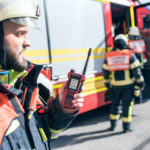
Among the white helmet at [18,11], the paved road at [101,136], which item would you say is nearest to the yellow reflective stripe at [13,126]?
the white helmet at [18,11]

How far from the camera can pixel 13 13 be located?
124 cm

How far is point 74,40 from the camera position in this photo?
409 cm

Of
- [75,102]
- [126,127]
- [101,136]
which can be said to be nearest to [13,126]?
[75,102]

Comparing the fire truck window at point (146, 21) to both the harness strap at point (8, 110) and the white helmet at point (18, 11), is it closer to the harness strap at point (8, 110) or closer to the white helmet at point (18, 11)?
the white helmet at point (18, 11)

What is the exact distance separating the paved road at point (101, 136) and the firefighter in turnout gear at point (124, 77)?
233mm

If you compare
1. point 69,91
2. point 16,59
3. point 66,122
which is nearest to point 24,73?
point 16,59

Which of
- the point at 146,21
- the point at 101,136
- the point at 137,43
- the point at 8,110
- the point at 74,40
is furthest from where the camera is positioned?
the point at 146,21

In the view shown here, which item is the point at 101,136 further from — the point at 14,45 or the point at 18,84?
the point at 14,45

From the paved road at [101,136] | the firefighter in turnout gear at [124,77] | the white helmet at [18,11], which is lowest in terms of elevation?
the paved road at [101,136]

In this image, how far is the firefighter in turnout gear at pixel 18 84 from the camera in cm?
108

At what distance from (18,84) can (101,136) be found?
2.93 meters

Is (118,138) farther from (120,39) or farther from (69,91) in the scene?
(69,91)

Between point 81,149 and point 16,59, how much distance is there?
→ 2.54 metres

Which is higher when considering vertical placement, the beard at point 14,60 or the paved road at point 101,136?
the beard at point 14,60
